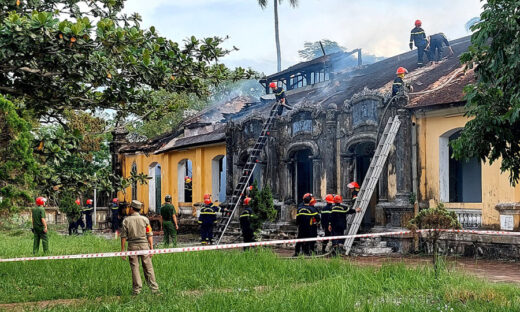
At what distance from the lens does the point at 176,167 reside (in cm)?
3014

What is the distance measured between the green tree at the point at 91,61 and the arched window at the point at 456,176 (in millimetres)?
8118

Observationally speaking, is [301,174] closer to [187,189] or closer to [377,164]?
[377,164]

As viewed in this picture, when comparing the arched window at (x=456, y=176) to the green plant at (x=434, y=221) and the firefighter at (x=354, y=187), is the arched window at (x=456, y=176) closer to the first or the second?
the firefighter at (x=354, y=187)

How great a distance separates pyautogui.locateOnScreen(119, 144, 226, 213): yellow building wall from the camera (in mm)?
27516

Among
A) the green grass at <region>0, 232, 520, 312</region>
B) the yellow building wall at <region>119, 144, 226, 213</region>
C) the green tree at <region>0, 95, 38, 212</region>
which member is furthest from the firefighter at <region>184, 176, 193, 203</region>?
the green tree at <region>0, 95, 38, 212</region>

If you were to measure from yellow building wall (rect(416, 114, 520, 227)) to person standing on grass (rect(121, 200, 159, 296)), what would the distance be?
9.26 m

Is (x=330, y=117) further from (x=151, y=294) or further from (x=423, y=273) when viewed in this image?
(x=151, y=294)

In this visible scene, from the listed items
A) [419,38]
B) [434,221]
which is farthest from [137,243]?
[419,38]

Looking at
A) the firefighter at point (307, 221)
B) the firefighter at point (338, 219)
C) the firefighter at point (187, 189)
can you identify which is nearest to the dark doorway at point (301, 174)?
the firefighter at point (338, 219)

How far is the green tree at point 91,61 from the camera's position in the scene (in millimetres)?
7857

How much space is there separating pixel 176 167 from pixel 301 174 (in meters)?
9.61

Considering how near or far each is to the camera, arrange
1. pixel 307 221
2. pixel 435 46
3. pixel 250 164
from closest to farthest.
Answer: pixel 307 221 < pixel 435 46 < pixel 250 164

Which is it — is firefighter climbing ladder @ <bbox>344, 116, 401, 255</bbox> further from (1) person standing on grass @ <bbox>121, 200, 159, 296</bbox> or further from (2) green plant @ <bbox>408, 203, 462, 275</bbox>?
(1) person standing on grass @ <bbox>121, 200, 159, 296</bbox>

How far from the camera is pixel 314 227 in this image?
15.9 meters
